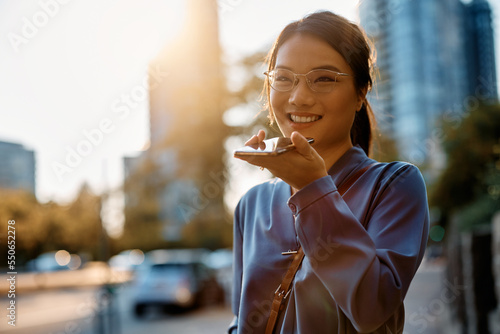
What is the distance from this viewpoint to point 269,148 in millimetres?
1052

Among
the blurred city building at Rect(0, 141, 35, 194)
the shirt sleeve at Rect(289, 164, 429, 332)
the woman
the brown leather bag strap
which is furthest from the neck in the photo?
the blurred city building at Rect(0, 141, 35, 194)

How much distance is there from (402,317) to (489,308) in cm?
499

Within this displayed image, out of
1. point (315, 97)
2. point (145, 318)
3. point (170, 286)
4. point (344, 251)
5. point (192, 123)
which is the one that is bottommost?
point (145, 318)

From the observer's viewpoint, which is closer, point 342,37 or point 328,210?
point 328,210

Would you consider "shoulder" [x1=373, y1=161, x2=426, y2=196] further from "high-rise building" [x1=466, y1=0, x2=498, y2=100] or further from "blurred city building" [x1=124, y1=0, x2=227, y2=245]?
"high-rise building" [x1=466, y1=0, x2=498, y2=100]

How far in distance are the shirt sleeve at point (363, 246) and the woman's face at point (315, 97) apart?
0.26m

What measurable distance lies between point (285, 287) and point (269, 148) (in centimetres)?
44

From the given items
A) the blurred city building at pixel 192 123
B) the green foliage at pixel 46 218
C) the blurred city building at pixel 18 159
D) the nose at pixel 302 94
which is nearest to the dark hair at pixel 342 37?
the nose at pixel 302 94

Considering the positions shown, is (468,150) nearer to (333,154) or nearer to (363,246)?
(333,154)

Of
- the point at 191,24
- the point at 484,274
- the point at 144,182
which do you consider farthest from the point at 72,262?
the point at 484,274

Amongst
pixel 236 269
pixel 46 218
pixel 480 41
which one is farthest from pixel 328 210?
Result: pixel 480 41

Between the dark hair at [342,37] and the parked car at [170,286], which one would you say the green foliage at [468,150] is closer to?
the parked car at [170,286]

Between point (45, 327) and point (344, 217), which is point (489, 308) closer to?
point (344, 217)

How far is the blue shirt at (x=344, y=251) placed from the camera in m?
1.04
